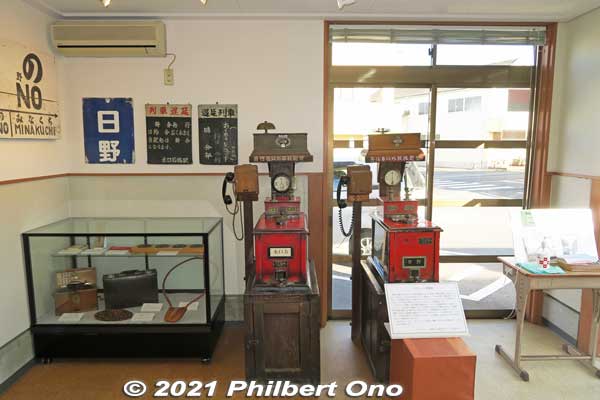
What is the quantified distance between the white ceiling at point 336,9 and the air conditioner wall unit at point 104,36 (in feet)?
0.40

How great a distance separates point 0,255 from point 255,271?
70.7 inches

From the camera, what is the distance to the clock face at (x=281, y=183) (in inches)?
118

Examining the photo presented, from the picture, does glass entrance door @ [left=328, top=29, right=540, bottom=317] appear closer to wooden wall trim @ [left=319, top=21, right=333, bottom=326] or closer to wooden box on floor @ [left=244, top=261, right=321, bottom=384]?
wooden wall trim @ [left=319, top=21, right=333, bottom=326]

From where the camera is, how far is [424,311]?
2580 mm

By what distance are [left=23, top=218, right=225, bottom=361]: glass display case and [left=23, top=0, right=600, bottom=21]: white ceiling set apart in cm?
175

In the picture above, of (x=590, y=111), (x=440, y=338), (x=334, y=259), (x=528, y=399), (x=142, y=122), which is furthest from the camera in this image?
(x=334, y=259)

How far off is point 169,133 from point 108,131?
0.54 m

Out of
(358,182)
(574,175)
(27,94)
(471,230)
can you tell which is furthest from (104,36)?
(574,175)

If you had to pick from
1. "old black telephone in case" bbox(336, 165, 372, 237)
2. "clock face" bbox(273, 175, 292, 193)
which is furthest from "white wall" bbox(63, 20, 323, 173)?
"clock face" bbox(273, 175, 292, 193)

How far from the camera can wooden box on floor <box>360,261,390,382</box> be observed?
2717 millimetres

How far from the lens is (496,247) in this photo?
398 centimetres

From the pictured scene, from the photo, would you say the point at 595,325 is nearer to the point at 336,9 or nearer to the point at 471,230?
the point at 471,230

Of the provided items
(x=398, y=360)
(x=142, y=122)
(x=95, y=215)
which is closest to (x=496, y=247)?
(x=398, y=360)

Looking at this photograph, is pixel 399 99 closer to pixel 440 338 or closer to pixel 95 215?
pixel 440 338
